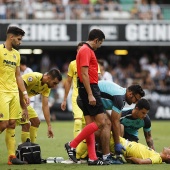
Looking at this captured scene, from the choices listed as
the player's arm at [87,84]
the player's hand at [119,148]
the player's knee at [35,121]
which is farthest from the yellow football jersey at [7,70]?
the player's hand at [119,148]

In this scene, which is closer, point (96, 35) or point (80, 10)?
point (96, 35)

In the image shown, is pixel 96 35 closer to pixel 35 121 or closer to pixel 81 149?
pixel 81 149

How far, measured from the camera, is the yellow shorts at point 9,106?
10.8 m

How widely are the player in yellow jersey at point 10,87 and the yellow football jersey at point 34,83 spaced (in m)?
1.11

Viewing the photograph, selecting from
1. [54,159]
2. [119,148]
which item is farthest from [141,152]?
[54,159]

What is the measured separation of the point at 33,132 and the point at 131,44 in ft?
59.8

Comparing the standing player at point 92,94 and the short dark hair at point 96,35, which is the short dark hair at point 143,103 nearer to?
the standing player at point 92,94

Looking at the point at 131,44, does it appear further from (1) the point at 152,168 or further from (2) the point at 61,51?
(1) the point at 152,168

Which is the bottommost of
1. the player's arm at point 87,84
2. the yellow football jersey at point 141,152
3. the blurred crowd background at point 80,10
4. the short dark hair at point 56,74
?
the yellow football jersey at point 141,152

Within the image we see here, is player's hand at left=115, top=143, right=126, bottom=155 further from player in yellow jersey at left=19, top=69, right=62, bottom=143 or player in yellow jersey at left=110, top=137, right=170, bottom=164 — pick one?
player in yellow jersey at left=19, top=69, right=62, bottom=143

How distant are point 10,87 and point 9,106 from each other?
1.06 ft

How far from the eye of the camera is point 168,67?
103ft

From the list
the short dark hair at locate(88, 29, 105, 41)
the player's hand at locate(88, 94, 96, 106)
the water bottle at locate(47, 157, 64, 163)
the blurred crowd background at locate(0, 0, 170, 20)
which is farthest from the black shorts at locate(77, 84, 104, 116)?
the blurred crowd background at locate(0, 0, 170, 20)

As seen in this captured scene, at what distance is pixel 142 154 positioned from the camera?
36.4 feet
